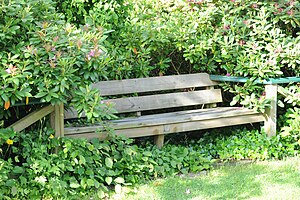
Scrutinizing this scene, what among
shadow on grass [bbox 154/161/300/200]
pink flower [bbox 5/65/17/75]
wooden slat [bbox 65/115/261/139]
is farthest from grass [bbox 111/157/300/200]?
pink flower [bbox 5/65/17/75]

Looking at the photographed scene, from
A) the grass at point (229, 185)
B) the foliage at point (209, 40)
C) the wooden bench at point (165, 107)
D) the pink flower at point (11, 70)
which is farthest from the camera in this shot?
the foliage at point (209, 40)

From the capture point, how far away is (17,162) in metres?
4.29

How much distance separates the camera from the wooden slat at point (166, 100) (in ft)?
17.7

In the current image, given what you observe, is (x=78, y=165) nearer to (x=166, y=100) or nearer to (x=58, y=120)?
(x=58, y=120)

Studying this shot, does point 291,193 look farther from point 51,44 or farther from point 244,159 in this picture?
point 51,44

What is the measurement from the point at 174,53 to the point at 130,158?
202 centimetres

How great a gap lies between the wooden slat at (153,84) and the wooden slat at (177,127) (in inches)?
25.0

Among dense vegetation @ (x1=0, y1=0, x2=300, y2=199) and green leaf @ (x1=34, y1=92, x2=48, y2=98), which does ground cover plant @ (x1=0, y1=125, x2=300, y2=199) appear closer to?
dense vegetation @ (x1=0, y1=0, x2=300, y2=199)

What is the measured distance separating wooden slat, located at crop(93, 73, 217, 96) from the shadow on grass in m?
1.29

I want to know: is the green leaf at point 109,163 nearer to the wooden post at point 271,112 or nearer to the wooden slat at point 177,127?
the wooden slat at point 177,127

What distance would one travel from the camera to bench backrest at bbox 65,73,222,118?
17.6 feet

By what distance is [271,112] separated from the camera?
5.63 m

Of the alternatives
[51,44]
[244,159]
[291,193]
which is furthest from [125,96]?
[291,193]

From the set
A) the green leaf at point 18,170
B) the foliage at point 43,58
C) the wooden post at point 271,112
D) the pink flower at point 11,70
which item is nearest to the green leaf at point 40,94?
the foliage at point 43,58
